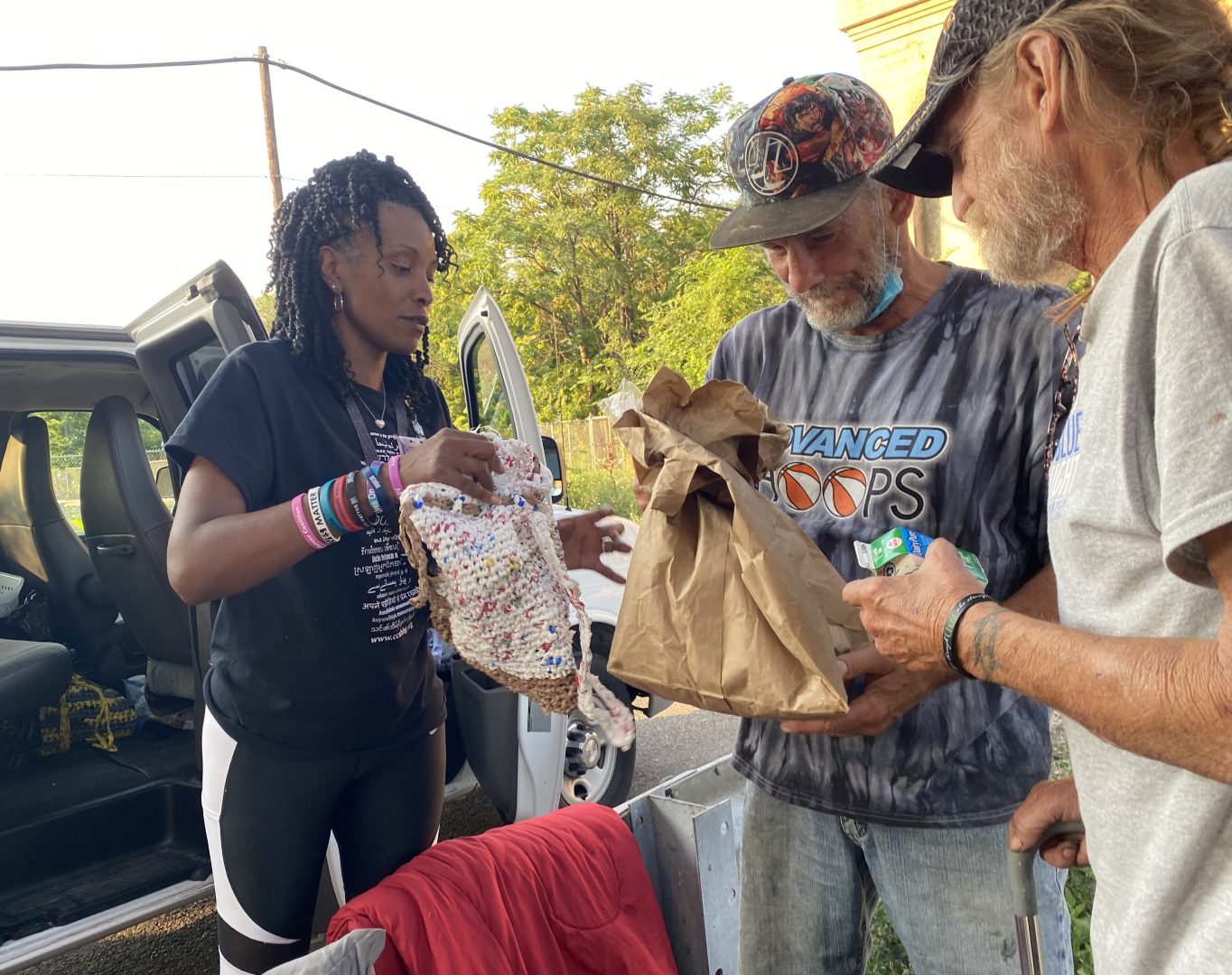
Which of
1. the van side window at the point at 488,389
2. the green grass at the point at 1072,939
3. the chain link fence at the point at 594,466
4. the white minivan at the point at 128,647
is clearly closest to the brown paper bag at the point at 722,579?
the green grass at the point at 1072,939

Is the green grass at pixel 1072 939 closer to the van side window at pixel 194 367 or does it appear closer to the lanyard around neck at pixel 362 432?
the lanyard around neck at pixel 362 432

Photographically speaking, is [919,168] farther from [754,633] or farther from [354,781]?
[354,781]

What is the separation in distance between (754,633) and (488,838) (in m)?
1.26

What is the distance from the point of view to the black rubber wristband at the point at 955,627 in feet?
3.57

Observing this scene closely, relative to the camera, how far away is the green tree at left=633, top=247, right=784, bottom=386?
50.0ft

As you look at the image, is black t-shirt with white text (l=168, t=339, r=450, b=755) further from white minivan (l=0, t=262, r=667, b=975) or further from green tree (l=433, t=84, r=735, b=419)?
green tree (l=433, t=84, r=735, b=419)

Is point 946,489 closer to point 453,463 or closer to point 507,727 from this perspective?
point 453,463

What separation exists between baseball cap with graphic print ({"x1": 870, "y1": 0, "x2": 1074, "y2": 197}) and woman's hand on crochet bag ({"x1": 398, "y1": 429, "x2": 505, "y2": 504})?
94 cm

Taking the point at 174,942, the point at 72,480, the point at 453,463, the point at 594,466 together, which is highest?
the point at 453,463

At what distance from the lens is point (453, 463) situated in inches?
71.6

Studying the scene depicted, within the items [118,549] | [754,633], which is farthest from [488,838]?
[118,549]

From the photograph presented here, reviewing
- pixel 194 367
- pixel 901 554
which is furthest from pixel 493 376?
pixel 901 554

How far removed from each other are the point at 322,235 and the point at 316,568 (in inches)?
31.7

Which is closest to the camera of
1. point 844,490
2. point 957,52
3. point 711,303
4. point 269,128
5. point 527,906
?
point 957,52
